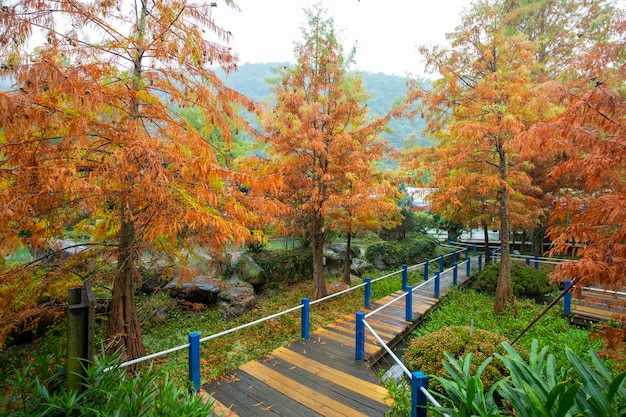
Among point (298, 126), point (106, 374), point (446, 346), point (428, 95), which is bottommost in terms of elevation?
point (446, 346)

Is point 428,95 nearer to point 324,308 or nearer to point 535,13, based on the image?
point 324,308

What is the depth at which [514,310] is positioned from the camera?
846 cm

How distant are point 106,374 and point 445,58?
31.9ft

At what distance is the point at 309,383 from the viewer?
4.51 m

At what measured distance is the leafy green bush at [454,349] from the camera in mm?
4281

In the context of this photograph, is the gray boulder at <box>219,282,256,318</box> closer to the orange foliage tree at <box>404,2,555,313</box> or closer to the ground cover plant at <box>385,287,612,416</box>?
the ground cover plant at <box>385,287,612,416</box>

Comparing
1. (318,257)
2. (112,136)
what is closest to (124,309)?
(112,136)

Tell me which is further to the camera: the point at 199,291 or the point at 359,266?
the point at 359,266

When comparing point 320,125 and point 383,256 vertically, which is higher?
point 320,125

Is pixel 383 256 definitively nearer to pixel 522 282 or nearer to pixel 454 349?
pixel 522 282

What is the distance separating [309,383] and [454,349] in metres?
2.42

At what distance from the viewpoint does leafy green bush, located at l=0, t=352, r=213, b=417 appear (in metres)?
2.56

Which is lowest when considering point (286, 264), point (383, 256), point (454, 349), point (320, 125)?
point (383, 256)

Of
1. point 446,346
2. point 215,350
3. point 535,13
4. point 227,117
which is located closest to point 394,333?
point 446,346
